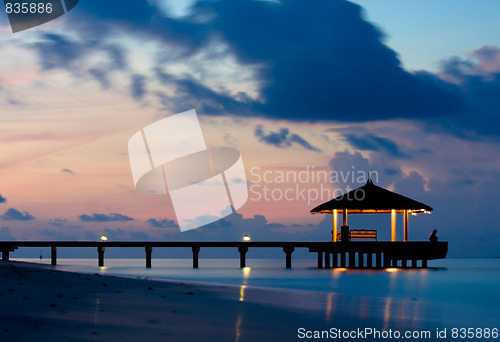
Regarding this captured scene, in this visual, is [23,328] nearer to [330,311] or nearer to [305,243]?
[330,311]

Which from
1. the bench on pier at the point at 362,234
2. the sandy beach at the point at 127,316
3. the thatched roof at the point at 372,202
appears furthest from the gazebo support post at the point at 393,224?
the sandy beach at the point at 127,316

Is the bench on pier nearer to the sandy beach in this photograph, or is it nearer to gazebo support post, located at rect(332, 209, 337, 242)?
gazebo support post, located at rect(332, 209, 337, 242)

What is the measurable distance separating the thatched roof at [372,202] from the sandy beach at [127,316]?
23.6 metres

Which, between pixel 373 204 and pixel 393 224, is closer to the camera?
pixel 373 204

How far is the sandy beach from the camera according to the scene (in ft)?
23.0

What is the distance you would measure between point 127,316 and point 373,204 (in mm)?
27686

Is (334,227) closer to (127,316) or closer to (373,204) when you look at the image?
(373,204)

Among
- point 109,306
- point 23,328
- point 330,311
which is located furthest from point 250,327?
point 330,311

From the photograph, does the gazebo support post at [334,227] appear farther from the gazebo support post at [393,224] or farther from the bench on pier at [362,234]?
the gazebo support post at [393,224]

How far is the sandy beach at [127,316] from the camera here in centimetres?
700

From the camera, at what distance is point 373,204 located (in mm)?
34875

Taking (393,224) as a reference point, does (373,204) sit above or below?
above

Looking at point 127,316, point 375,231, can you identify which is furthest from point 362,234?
point 127,316

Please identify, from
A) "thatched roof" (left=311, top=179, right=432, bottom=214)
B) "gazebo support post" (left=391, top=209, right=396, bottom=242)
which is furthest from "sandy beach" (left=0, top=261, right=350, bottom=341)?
"gazebo support post" (left=391, top=209, right=396, bottom=242)
